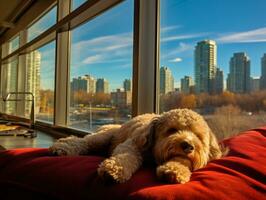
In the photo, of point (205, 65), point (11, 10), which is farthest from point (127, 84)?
point (11, 10)

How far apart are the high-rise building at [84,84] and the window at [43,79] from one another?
18.6 inches

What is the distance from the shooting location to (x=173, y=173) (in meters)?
0.89

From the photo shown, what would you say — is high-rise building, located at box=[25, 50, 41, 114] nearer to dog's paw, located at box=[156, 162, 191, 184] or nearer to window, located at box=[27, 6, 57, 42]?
window, located at box=[27, 6, 57, 42]

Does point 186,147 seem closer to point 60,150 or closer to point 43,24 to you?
point 60,150

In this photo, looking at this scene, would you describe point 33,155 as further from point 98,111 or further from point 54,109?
point 54,109

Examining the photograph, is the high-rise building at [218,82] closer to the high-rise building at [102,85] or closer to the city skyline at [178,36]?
the city skyline at [178,36]

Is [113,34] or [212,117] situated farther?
[113,34]

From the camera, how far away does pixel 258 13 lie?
1.56 m

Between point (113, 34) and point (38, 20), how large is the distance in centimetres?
243

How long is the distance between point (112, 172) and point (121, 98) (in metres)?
1.78

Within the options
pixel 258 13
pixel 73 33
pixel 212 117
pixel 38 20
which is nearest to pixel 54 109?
pixel 73 33

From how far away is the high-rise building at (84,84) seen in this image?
324 cm

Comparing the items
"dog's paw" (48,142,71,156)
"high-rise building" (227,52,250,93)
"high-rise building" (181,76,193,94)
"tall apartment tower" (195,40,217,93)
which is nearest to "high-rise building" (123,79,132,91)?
"high-rise building" (181,76,193,94)

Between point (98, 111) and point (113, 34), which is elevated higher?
point (113, 34)
